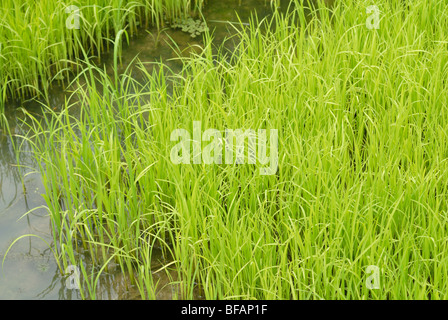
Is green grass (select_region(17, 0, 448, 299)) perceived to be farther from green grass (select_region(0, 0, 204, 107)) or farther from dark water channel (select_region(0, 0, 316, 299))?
green grass (select_region(0, 0, 204, 107))

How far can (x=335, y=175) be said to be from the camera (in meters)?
2.54

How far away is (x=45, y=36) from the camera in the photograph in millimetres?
3389

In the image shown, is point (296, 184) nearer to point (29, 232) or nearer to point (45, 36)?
point (29, 232)

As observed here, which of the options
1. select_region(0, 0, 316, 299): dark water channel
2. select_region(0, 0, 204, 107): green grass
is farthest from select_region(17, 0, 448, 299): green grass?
select_region(0, 0, 204, 107): green grass

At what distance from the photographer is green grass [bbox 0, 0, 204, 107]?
3.34 meters

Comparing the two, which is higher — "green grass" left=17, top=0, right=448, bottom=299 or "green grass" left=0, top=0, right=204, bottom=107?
"green grass" left=0, top=0, right=204, bottom=107

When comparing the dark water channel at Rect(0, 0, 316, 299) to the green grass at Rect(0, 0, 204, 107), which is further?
the green grass at Rect(0, 0, 204, 107)

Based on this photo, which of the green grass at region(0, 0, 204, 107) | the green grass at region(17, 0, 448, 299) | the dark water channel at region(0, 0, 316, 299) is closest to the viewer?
the green grass at region(17, 0, 448, 299)

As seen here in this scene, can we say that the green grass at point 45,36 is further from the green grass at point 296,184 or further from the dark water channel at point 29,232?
the green grass at point 296,184

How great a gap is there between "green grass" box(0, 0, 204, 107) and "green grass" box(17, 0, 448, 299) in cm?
45

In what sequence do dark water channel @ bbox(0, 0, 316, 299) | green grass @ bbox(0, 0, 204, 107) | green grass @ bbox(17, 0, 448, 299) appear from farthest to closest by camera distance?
1. green grass @ bbox(0, 0, 204, 107)
2. dark water channel @ bbox(0, 0, 316, 299)
3. green grass @ bbox(17, 0, 448, 299)

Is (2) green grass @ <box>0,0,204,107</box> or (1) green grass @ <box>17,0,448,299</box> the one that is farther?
(2) green grass @ <box>0,0,204,107</box>

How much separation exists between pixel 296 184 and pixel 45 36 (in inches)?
69.5

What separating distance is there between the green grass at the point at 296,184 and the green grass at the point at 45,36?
451 millimetres
